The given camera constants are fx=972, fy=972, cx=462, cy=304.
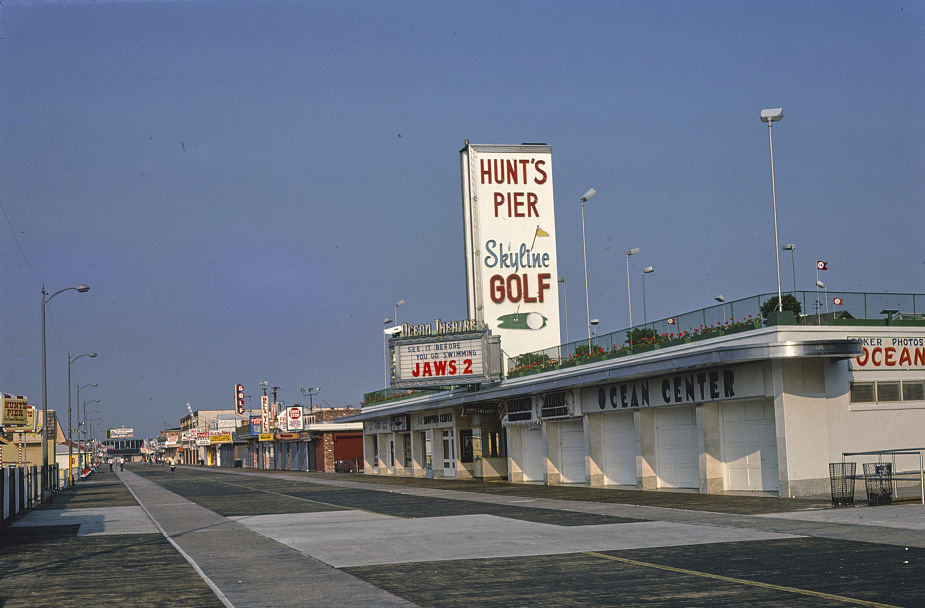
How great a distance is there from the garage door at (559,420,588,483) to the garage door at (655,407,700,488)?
675 centimetres

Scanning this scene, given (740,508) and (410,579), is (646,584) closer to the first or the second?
(410,579)

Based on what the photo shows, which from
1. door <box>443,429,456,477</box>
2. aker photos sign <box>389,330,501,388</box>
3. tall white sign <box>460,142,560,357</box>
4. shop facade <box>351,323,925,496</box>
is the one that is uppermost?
tall white sign <box>460,142,560,357</box>

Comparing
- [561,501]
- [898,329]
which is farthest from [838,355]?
[561,501]

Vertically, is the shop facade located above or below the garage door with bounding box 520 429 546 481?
above

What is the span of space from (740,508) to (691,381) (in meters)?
7.80

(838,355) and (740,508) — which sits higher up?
(838,355)

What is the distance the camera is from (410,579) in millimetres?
15328

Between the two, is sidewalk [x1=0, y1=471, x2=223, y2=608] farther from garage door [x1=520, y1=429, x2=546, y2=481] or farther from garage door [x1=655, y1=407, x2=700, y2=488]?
garage door [x1=520, y1=429, x2=546, y2=481]

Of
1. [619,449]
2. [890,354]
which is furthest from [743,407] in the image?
[619,449]

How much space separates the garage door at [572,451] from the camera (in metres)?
44.8

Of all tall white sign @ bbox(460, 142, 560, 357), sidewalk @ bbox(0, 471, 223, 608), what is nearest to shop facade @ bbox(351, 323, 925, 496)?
tall white sign @ bbox(460, 142, 560, 357)

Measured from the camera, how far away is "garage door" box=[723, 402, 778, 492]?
31703 millimetres

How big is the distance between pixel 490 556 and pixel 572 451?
2775cm

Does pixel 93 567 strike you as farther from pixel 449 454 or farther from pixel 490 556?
pixel 449 454
